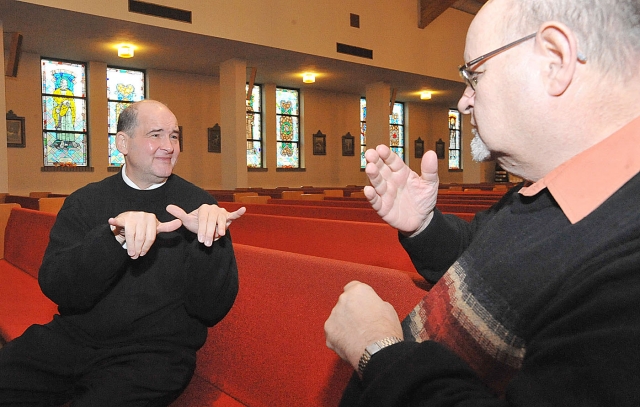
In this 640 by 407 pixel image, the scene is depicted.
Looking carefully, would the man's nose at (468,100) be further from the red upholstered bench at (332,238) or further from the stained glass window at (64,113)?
the stained glass window at (64,113)

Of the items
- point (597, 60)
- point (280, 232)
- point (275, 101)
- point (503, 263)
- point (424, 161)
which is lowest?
point (280, 232)

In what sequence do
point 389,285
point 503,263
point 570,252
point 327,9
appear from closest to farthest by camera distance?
point 570,252 → point 503,263 → point 389,285 → point 327,9

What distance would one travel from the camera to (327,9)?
1130cm

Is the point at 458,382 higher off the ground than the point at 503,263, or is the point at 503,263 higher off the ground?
the point at 503,263

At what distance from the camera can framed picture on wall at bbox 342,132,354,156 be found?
1614 cm

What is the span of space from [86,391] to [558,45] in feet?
5.62

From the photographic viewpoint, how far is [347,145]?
53.2ft

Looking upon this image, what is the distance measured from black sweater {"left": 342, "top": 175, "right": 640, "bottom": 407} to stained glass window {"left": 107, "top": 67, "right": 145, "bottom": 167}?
39.8 ft

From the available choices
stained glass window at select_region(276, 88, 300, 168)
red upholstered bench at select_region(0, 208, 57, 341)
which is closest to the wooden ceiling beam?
stained glass window at select_region(276, 88, 300, 168)

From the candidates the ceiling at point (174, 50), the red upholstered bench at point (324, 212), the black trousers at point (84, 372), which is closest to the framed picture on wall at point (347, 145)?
the ceiling at point (174, 50)

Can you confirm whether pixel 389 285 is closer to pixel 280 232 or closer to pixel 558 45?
pixel 558 45

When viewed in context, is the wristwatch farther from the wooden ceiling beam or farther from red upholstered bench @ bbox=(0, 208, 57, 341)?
the wooden ceiling beam

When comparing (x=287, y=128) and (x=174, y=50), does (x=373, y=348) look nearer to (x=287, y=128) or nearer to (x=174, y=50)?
(x=174, y=50)

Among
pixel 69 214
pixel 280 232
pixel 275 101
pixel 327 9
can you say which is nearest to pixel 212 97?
pixel 275 101
